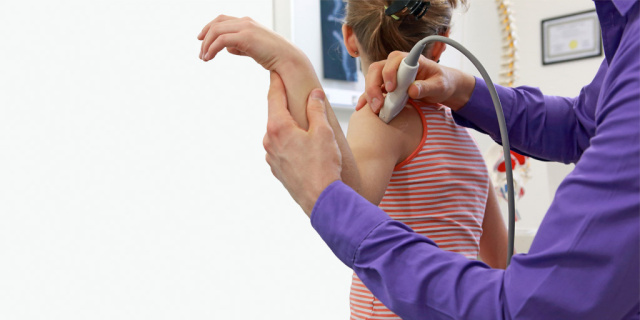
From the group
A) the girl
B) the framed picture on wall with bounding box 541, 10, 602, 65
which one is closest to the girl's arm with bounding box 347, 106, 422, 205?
the girl

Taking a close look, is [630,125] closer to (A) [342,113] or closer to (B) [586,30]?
(A) [342,113]

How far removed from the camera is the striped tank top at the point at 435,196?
954 millimetres

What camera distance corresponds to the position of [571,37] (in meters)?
3.66

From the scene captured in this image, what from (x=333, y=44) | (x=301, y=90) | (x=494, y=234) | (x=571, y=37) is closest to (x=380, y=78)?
(x=301, y=90)

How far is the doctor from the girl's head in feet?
0.94

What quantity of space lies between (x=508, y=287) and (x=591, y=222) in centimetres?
10

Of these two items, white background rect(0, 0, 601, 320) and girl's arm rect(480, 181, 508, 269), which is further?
white background rect(0, 0, 601, 320)

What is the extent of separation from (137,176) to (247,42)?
4.01ft

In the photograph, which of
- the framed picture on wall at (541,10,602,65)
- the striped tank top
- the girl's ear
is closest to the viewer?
the striped tank top

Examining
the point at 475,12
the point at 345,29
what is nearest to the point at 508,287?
the point at 345,29

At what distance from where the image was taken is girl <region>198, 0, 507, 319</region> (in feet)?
2.63

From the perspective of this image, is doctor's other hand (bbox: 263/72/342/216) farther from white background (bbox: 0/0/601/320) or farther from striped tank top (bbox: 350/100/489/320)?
white background (bbox: 0/0/601/320)

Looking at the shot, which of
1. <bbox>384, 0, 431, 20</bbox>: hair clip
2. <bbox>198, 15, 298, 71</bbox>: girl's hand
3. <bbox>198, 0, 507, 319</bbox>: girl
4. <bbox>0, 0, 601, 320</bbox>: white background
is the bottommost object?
<bbox>0, 0, 601, 320</bbox>: white background

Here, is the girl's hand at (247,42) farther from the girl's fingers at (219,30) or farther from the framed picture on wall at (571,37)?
the framed picture on wall at (571,37)
